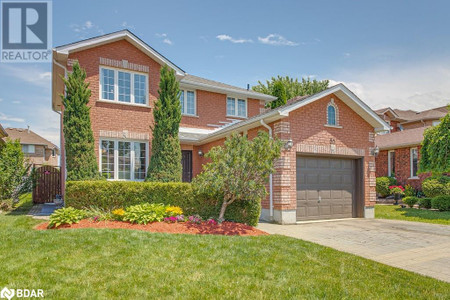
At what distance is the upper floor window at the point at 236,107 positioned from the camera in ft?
55.7

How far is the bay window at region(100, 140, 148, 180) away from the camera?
11969mm

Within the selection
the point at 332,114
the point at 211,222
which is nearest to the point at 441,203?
the point at 332,114

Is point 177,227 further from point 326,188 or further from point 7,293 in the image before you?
point 326,188

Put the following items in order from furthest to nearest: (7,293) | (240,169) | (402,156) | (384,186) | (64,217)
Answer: (402,156)
(384,186)
(240,169)
(64,217)
(7,293)

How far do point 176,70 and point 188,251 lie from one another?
968 cm

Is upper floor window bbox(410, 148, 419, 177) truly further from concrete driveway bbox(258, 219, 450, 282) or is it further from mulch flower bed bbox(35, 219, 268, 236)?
mulch flower bed bbox(35, 219, 268, 236)

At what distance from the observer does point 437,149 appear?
573 inches

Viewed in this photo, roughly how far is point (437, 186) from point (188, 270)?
1624 cm

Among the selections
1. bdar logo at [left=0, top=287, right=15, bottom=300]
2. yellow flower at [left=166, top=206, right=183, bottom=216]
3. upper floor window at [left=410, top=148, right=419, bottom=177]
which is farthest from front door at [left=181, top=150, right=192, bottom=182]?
upper floor window at [left=410, top=148, right=419, bottom=177]

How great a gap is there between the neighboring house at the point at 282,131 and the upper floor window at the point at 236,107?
3.85 m

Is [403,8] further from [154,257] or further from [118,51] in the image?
[154,257]

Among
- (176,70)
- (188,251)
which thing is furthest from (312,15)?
(188,251)

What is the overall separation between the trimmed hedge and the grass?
2.20 meters

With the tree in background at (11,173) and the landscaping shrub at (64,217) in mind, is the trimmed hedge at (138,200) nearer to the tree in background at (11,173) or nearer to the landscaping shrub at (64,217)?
the landscaping shrub at (64,217)
